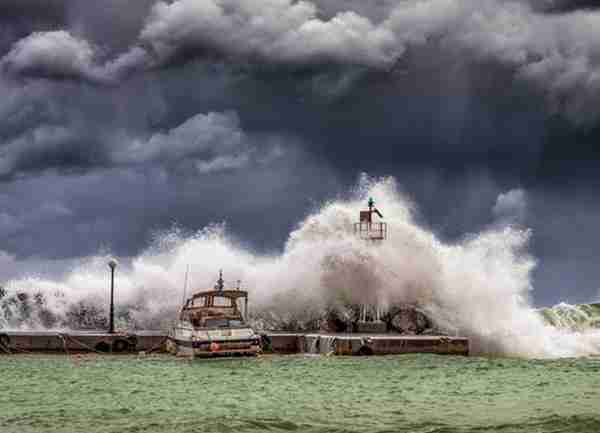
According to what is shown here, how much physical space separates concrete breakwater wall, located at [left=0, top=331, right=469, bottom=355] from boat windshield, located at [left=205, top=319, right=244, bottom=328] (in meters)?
3.40

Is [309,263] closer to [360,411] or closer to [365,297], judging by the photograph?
[365,297]

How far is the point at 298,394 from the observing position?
2291cm

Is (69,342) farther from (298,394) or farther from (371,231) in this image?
(298,394)

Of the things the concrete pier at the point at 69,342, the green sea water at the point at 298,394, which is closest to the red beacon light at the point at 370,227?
the green sea water at the point at 298,394

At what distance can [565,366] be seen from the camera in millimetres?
32750

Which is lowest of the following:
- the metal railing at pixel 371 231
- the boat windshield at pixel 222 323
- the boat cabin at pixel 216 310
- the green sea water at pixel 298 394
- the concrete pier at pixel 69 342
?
the green sea water at pixel 298 394

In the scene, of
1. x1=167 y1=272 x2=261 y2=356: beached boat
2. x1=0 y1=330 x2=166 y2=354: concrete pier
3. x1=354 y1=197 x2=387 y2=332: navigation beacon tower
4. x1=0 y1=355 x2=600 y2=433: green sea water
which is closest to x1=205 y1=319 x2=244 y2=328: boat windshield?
x1=167 y1=272 x2=261 y2=356: beached boat

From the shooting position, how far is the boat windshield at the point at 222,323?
109ft

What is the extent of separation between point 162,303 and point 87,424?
1162 inches

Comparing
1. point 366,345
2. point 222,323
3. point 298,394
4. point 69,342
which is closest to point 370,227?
point 366,345

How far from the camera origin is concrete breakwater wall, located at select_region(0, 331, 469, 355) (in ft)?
114

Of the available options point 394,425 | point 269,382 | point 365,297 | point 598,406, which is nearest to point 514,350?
point 365,297

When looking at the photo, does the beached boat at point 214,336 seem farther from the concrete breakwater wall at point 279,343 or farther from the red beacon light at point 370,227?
the red beacon light at point 370,227

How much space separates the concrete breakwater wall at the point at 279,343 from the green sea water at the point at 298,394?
40.0 inches
